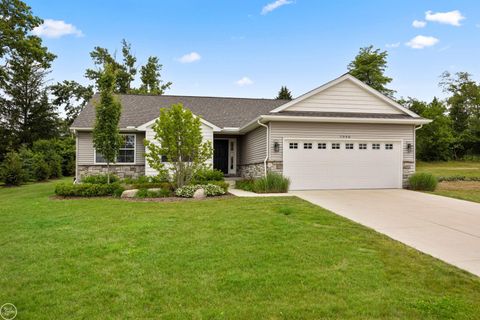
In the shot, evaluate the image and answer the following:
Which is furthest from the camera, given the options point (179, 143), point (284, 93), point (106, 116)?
point (284, 93)

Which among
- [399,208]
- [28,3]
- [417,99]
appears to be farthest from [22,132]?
[417,99]

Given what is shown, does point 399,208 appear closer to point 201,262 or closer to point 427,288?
point 427,288

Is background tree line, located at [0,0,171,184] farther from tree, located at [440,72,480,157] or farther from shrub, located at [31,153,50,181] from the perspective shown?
tree, located at [440,72,480,157]

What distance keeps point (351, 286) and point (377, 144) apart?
11.1 metres

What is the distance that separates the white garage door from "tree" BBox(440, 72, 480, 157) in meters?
26.8

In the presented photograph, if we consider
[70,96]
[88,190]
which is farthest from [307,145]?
[70,96]

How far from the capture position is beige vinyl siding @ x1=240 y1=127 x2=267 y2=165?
43.9 ft

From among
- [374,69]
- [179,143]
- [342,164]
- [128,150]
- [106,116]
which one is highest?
[374,69]

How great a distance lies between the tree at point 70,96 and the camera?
36188mm

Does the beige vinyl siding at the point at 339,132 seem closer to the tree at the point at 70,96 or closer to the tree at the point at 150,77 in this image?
the tree at the point at 150,77

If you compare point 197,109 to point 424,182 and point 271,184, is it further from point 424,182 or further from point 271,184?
point 424,182

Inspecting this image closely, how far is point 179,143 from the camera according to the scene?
11.3 meters

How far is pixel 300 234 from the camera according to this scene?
5656 mm

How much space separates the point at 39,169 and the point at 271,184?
1657cm
